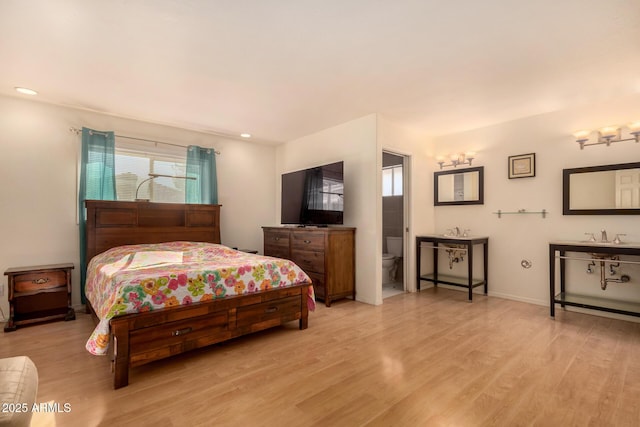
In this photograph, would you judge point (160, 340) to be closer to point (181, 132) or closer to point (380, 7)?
point (380, 7)

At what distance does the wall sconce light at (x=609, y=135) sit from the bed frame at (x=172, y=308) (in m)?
3.48

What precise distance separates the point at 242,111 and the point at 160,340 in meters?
2.66

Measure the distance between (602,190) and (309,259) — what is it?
3.42 meters

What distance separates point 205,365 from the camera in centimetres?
227

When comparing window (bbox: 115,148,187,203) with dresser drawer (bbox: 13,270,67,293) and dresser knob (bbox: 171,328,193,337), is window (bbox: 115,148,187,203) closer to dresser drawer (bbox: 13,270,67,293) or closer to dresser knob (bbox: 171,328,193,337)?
dresser drawer (bbox: 13,270,67,293)

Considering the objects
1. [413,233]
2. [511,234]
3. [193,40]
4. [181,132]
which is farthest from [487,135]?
[181,132]

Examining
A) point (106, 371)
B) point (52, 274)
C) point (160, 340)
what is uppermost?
point (52, 274)

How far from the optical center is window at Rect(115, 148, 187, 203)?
3.92 meters

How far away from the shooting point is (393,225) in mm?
5379

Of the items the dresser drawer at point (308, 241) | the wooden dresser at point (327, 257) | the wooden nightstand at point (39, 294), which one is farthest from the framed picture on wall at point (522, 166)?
the wooden nightstand at point (39, 294)

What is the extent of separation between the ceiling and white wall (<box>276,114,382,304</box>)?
383 millimetres

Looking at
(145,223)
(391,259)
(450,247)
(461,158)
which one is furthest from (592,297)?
(145,223)

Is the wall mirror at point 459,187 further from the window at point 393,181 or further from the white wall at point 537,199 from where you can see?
the window at point 393,181

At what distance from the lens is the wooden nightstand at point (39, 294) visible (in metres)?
3.00
